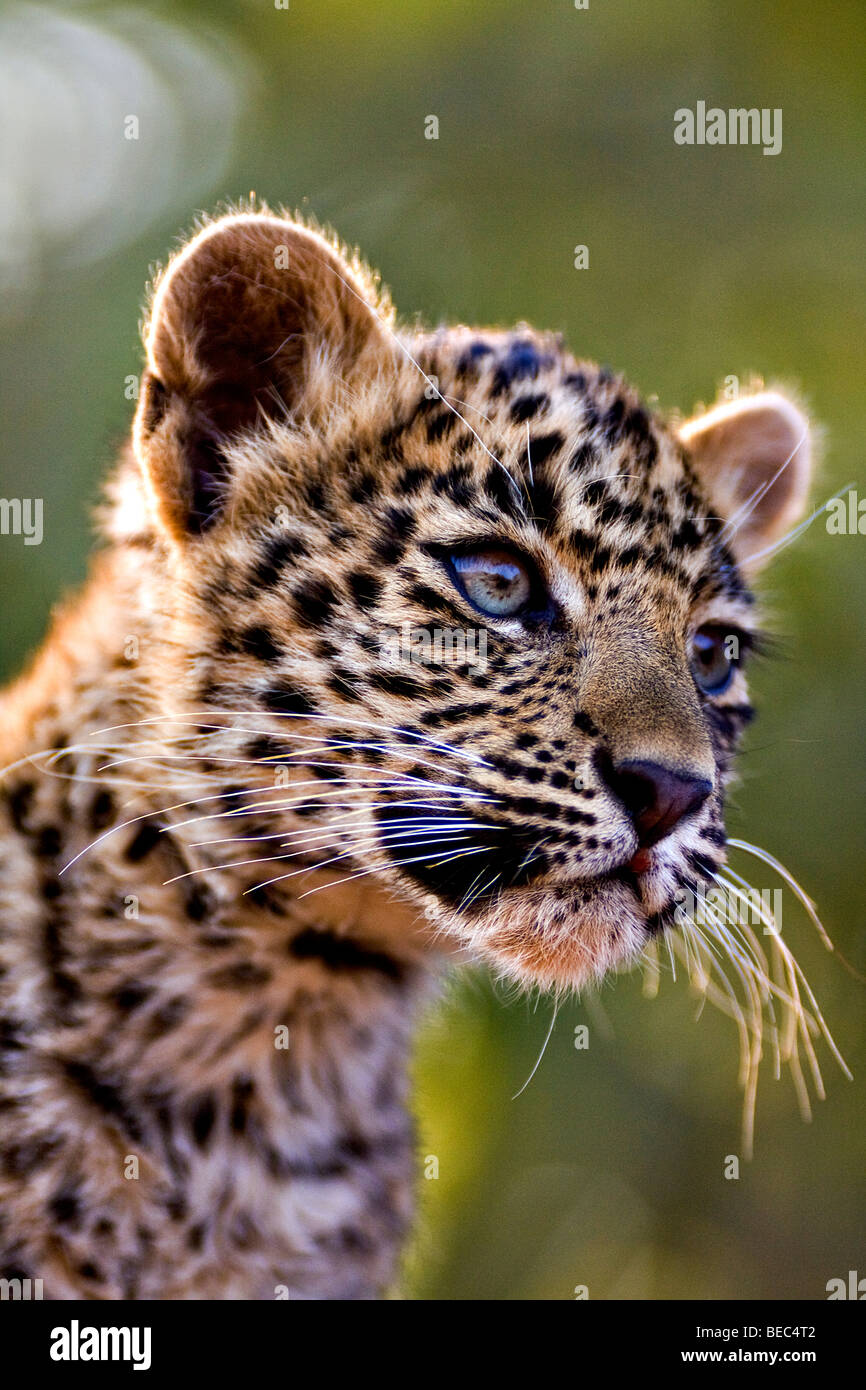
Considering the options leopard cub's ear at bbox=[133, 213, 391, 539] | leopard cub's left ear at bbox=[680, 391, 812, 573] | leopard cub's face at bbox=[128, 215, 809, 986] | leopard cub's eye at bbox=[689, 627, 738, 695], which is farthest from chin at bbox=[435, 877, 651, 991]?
leopard cub's left ear at bbox=[680, 391, 812, 573]

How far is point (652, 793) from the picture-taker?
2998 mm

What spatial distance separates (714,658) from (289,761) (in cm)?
145

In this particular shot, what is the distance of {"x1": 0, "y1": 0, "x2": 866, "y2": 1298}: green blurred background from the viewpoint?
5.88m

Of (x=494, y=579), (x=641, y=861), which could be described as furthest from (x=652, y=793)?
(x=494, y=579)

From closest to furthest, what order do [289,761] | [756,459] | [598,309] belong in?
[289,761] < [756,459] < [598,309]

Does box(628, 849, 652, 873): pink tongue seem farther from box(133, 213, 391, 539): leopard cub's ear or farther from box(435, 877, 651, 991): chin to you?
box(133, 213, 391, 539): leopard cub's ear

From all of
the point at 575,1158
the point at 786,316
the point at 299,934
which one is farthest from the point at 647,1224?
the point at 786,316

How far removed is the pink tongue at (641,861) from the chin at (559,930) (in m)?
0.04

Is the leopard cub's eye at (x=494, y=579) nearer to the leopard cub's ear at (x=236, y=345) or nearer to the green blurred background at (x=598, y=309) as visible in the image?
the leopard cub's ear at (x=236, y=345)

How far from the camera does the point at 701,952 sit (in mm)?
3576

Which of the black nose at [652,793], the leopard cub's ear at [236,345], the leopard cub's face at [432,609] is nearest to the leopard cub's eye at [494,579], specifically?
the leopard cub's face at [432,609]

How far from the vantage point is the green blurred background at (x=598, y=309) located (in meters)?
5.88

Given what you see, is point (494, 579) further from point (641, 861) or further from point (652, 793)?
point (641, 861)
